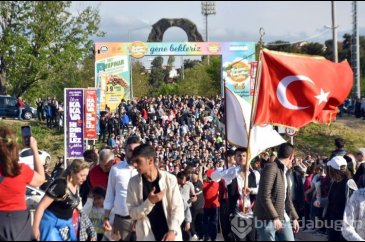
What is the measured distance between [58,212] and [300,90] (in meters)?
3.27

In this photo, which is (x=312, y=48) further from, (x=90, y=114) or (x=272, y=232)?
(x=272, y=232)

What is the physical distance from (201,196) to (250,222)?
4617 millimetres

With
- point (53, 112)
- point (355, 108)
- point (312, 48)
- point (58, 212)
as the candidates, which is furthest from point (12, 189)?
point (312, 48)

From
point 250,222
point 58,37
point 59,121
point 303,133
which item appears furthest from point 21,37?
point 250,222

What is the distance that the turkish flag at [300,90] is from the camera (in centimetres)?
959

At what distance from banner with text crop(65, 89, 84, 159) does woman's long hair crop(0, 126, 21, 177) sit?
1620 cm

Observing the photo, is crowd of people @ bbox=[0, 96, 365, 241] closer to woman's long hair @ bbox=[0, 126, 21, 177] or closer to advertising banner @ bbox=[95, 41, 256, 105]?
woman's long hair @ bbox=[0, 126, 21, 177]

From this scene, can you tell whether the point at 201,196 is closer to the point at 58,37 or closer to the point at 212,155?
the point at 212,155

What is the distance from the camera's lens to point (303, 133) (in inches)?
1742

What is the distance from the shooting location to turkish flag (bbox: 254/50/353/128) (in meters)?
9.59

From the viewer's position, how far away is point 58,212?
25.9 feet

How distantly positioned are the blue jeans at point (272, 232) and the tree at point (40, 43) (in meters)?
39.5

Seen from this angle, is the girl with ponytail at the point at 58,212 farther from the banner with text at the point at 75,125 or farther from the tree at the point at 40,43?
the tree at the point at 40,43

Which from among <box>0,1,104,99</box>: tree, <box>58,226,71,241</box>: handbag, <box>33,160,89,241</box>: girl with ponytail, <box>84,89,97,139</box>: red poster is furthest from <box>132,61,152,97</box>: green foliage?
<box>58,226,71,241</box>: handbag
